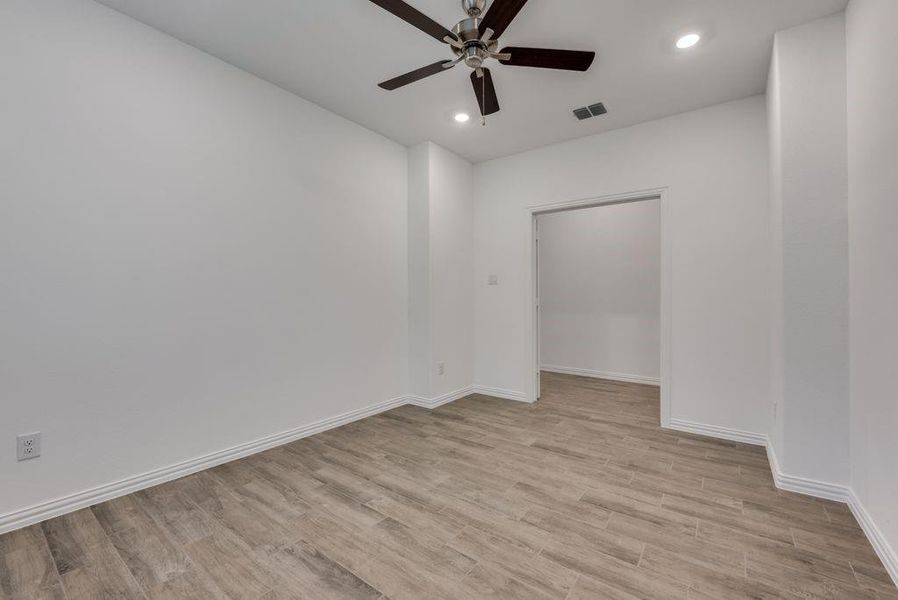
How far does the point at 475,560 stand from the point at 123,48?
3377 mm

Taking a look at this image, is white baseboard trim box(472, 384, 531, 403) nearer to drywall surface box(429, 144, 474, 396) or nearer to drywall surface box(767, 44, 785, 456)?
drywall surface box(429, 144, 474, 396)

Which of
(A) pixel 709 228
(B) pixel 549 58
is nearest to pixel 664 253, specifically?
(A) pixel 709 228

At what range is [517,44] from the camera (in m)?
2.50

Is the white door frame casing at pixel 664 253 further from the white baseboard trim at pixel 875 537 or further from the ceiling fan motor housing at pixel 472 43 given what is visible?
the ceiling fan motor housing at pixel 472 43

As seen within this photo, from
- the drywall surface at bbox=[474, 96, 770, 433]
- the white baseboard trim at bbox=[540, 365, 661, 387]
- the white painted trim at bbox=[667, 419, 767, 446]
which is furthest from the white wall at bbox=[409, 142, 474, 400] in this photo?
the white painted trim at bbox=[667, 419, 767, 446]

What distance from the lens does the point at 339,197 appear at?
350 centimetres

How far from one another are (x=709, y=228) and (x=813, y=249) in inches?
40.8

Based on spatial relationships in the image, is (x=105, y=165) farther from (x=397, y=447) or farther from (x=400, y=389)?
(x=400, y=389)

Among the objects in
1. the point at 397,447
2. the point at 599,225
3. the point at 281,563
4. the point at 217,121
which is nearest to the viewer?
the point at 281,563

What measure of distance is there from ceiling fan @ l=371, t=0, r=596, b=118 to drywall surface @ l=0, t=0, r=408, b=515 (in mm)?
1413

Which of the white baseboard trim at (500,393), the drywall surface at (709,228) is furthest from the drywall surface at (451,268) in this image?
the drywall surface at (709,228)

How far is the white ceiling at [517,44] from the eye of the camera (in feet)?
7.23

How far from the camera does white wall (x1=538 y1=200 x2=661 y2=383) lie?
514 cm

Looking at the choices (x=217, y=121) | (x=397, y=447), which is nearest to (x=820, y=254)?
(x=397, y=447)
